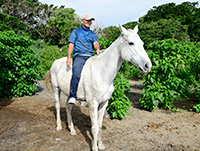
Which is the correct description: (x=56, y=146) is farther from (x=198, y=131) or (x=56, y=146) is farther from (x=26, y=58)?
(x=26, y=58)

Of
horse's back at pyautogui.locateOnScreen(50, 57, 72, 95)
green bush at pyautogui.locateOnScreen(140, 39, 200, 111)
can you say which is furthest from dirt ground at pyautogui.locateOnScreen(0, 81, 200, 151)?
horse's back at pyautogui.locateOnScreen(50, 57, 72, 95)

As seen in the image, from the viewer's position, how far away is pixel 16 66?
6602 mm

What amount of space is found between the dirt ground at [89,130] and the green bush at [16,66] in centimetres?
86

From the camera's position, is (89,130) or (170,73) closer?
(89,130)

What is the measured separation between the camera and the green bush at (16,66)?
635cm

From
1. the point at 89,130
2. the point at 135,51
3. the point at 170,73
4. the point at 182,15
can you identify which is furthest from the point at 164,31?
the point at 135,51

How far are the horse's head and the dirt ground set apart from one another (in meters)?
1.97

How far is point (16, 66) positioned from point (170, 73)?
603 centimetres

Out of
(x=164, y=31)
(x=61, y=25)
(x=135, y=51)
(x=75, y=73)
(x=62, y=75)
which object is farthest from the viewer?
(x=61, y=25)

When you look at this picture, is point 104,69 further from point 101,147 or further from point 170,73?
point 170,73

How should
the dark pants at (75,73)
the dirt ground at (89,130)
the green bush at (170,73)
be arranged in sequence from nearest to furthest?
the dark pants at (75,73)
the dirt ground at (89,130)
the green bush at (170,73)

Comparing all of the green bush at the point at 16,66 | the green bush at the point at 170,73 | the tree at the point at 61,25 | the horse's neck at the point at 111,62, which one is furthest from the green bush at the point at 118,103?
the tree at the point at 61,25

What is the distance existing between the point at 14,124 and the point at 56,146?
167cm

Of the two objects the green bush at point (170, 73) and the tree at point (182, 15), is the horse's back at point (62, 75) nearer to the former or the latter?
the green bush at point (170, 73)
